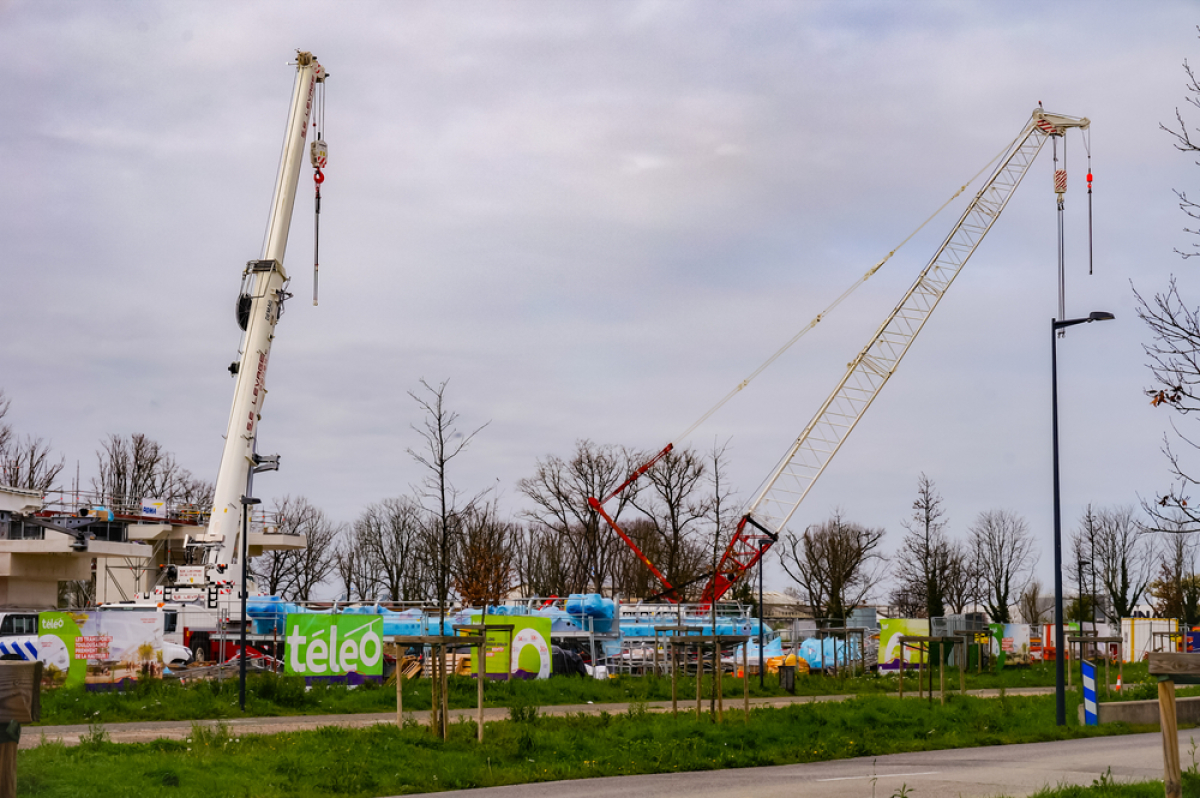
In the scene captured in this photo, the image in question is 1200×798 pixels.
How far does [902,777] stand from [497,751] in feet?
18.3

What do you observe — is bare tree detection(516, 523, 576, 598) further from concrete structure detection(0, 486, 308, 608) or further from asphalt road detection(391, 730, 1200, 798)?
asphalt road detection(391, 730, 1200, 798)

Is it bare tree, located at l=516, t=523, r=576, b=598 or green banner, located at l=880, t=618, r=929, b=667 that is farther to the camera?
bare tree, located at l=516, t=523, r=576, b=598

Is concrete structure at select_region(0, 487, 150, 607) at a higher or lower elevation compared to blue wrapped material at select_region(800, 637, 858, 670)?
higher

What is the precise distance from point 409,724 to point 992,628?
38.1 meters

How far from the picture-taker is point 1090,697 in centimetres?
2386

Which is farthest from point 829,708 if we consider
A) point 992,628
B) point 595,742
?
point 992,628

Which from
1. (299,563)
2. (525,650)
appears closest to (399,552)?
(299,563)

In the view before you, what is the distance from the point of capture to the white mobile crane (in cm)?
3809

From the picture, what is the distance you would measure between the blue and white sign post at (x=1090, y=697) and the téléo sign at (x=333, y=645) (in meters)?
16.7

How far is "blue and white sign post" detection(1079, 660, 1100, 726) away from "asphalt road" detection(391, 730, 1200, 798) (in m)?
3.77

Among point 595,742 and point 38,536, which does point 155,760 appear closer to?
point 595,742

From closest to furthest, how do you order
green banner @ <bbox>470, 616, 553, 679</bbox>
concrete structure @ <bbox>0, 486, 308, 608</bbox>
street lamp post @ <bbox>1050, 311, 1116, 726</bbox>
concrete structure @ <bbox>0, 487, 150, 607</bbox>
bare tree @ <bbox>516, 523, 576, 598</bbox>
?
1. street lamp post @ <bbox>1050, 311, 1116, 726</bbox>
2. green banner @ <bbox>470, 616, 553, 679</bbox>
3. concrete structure @ <bbox>0, 487, 150, 607</bbox>
4. concrete structure @ <bbox>0, 486, 308, 608</bbox>
5. bare tree @ <bbox>516, 523, 576, 598</bbox>

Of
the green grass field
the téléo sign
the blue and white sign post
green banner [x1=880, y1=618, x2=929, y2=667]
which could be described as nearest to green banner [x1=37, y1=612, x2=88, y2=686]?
the green grass field

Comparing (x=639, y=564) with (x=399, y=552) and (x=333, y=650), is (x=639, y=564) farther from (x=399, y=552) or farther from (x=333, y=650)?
(x=333, y=650)
